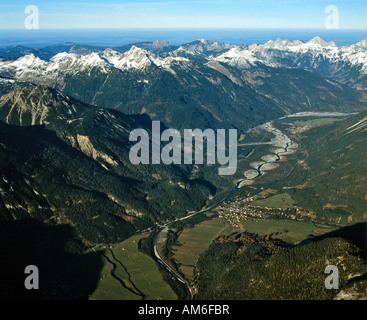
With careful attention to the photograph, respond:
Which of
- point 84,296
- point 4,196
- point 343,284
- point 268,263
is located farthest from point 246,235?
point 4,196

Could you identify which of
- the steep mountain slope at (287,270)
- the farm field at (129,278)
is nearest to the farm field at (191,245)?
the steep mountain slope at (287,270)

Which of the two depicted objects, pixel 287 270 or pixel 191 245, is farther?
pixel 191 245

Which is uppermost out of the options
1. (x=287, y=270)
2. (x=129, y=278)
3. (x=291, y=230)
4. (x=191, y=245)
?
(x=287, y=270)

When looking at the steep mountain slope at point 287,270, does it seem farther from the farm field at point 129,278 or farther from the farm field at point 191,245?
the farm field at point 129,278

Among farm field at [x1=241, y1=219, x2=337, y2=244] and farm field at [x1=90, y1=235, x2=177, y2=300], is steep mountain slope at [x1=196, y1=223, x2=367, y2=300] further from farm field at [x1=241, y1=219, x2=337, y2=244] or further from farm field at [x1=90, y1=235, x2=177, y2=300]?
farm field at [x1=241, y1=219, x2=337, y2=244]

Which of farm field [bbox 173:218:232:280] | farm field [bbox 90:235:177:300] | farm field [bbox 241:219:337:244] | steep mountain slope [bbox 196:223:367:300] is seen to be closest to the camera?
steep mountain slope [bbox 196:223:367:300]

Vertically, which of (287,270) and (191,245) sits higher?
(287,270)

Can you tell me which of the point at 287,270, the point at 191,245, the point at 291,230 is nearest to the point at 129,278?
the point at 191,245

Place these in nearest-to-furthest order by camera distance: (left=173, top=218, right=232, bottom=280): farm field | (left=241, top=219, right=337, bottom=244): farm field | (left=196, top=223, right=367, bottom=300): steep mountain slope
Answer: (left=196, top=223, right=367, bottom=300): steep mountain slope, (left=173, top=218, right=232, bottom=280): farm field, (left=241, top=219, right=337, bottom=244): farm field

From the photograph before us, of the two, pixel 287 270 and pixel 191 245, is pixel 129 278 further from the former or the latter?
pixel 287 270

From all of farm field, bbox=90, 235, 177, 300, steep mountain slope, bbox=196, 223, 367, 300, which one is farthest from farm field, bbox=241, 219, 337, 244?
farm field, bbox=90, 235, 177, 300
